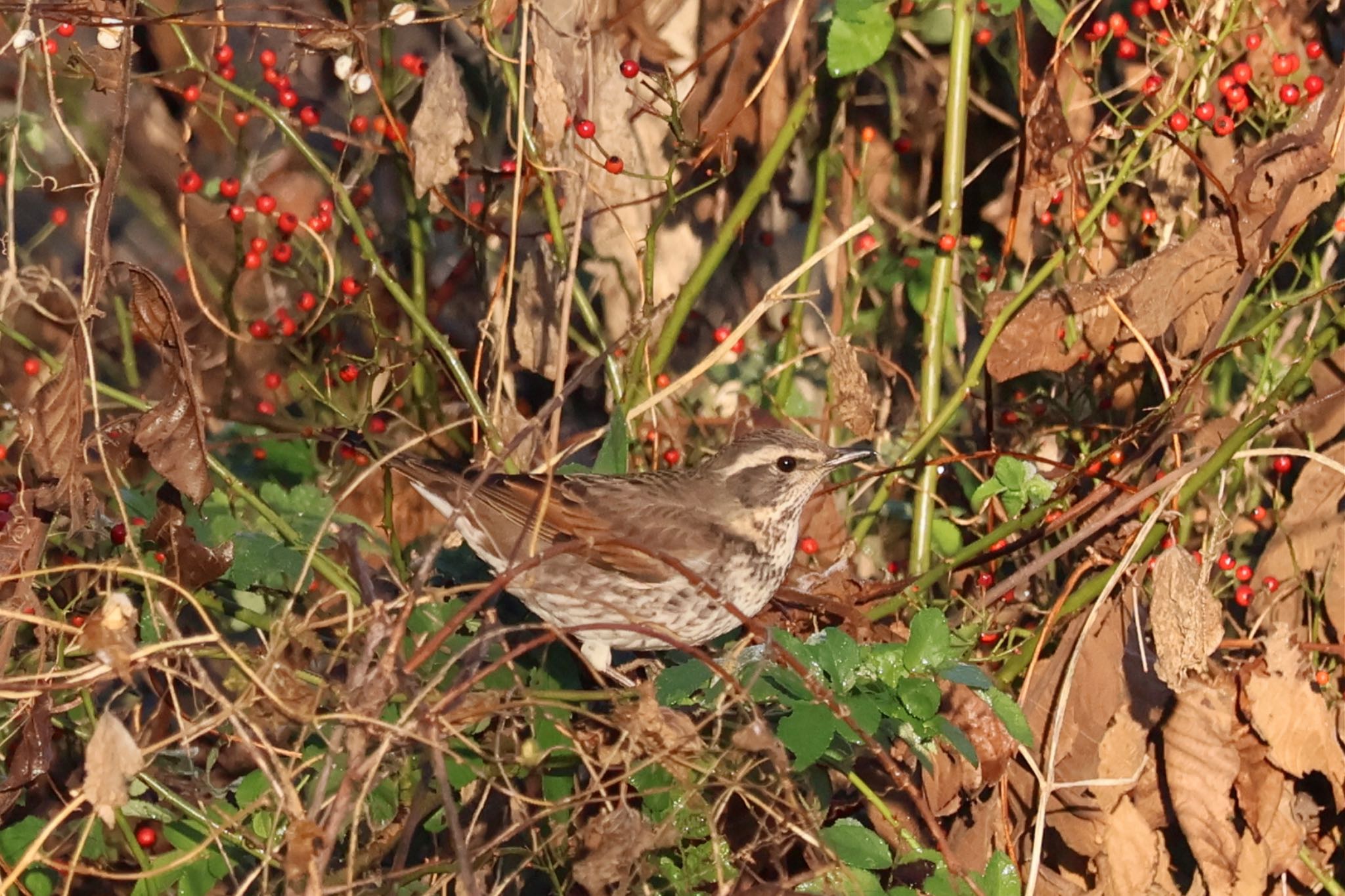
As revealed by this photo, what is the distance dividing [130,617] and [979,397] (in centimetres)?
275

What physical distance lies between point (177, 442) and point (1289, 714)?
110 inches

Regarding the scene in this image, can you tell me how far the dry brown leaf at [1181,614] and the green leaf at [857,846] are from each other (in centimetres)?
83

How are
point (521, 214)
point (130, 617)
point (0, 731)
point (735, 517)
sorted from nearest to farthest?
point (130, 617)
point (0, 731)
point (735, 517)
point (521, 214)

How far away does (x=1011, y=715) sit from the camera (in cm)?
318

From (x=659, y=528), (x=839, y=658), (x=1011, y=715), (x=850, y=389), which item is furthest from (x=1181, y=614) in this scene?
(x=659, y=528)

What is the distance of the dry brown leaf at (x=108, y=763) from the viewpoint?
7.16 ft

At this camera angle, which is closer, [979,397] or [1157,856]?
[1157,856]

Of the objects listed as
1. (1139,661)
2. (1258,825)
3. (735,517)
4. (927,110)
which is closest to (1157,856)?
(1258,825)

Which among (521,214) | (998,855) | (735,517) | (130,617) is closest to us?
(130,617)

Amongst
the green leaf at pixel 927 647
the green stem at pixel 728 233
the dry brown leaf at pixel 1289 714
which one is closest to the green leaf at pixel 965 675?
the green leaf at pixel 927 647

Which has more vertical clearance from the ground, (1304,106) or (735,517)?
(1304,106)

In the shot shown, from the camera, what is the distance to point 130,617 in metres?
2.82

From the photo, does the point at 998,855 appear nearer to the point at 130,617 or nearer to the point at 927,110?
the point at 130,617

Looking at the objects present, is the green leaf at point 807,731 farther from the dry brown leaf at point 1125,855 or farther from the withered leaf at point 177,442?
the dry brown leaf at point 1125,855
